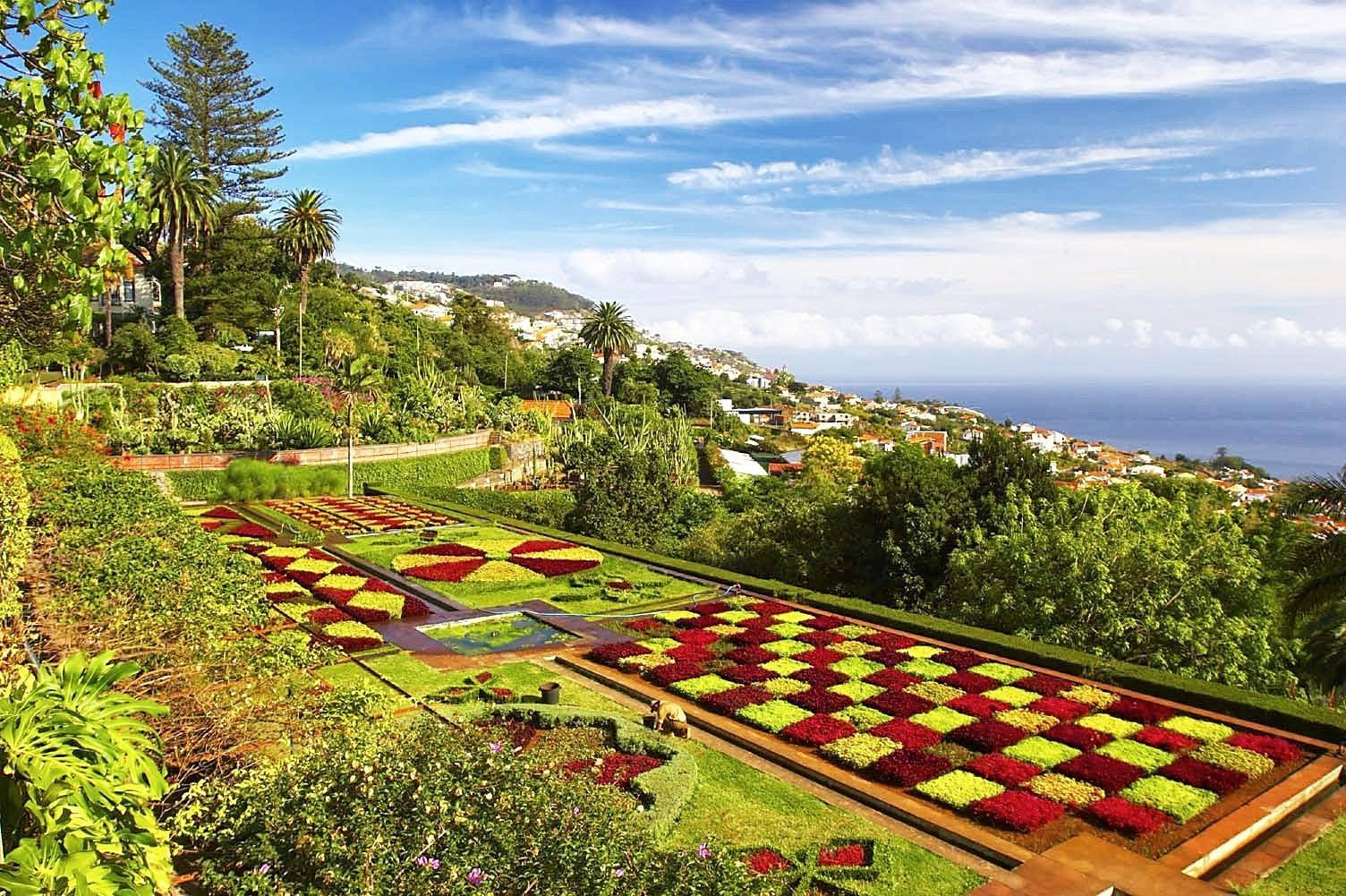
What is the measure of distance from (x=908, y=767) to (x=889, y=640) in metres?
5.34

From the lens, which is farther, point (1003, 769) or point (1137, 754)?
point (1137, 754)

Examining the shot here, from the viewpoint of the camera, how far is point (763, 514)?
2478cm

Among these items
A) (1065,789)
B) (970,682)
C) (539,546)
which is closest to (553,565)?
(539,546)

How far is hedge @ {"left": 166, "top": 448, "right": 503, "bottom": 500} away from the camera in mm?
29344

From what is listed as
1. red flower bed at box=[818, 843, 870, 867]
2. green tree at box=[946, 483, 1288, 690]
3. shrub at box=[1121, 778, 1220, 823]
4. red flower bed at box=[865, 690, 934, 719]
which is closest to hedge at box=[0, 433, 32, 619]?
red flower bed at box=[818, 843, 870, 867]

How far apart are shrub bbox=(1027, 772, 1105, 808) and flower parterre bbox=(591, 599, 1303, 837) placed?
16 mm

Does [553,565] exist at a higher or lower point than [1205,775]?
lower

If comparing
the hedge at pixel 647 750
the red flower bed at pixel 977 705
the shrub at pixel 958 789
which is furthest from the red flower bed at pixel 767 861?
the red flower bed at pixel 977 705

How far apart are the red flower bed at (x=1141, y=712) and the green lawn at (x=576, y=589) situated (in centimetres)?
891

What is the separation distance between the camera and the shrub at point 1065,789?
9344mm

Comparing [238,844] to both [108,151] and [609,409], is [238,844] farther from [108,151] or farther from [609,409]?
[609,409]

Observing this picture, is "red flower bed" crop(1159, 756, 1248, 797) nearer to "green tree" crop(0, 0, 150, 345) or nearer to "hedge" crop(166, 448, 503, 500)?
"green tree" crop(0, 0, 150, 345)

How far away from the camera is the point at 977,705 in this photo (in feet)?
39.3

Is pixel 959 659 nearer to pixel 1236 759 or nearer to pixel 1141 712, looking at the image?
pixel 1141 712
